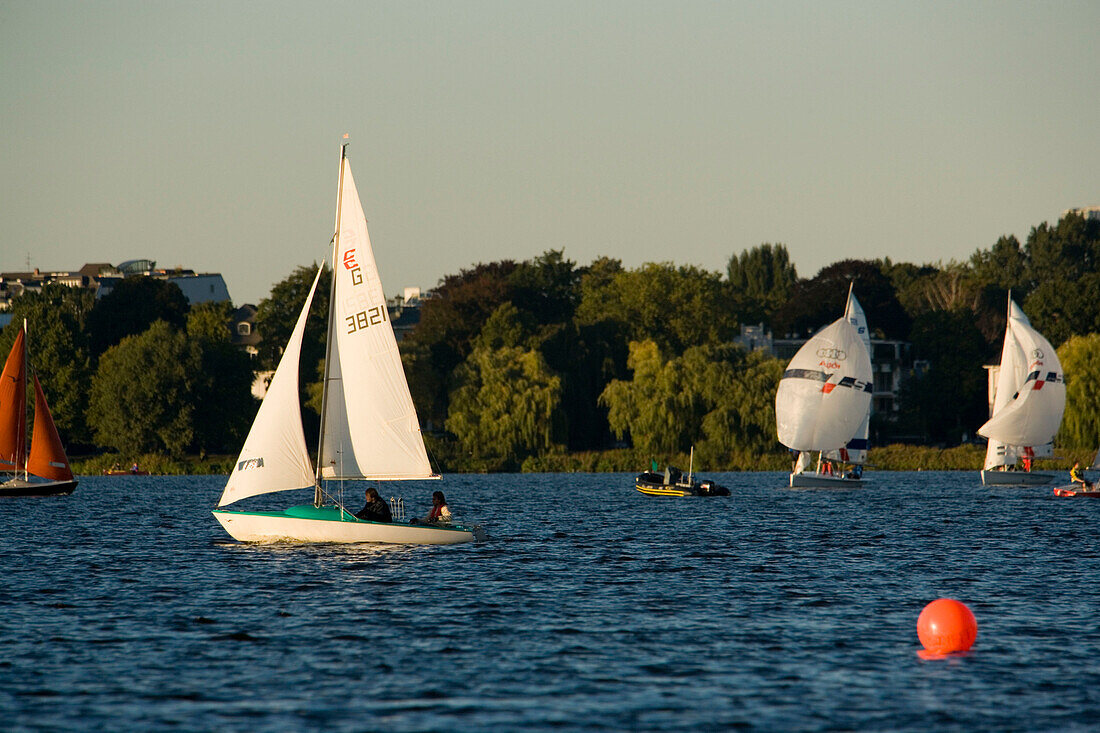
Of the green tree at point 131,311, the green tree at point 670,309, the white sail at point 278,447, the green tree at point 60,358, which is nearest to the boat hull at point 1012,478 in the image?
the green tree at point 670,309

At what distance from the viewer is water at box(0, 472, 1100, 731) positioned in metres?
20.1

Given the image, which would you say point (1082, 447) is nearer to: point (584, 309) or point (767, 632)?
point (584, 309)

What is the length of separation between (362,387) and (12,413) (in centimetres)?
4015

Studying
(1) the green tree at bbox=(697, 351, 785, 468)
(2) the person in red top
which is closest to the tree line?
(1) the green tree at bbox=(697, 351, 785, 468)

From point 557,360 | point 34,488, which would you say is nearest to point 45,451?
point 34,488

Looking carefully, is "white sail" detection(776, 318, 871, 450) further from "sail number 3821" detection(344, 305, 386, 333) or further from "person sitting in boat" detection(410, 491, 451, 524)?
"sail number 3821" detection(344, 305, 386, 333)

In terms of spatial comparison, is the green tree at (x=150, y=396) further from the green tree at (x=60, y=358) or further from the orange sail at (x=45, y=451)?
the orange sail at (x=45, y=451)

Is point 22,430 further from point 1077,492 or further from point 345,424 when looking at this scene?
point 1077,492

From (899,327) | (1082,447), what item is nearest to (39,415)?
(1082,447)

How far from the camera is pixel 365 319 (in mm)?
38781

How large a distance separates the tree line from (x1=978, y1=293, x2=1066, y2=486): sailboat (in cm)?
1301

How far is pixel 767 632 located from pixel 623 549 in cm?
1789

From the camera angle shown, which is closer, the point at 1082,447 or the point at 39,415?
the point at 39,415

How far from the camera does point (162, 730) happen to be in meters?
18.8
